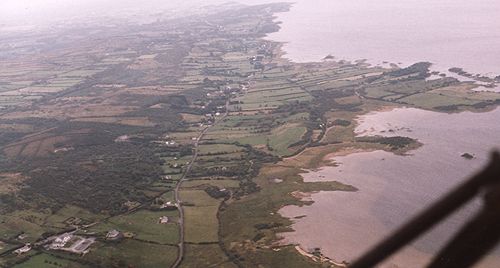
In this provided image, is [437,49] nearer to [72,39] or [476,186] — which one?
[476,186]

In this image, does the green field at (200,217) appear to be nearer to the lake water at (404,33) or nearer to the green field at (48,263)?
the green field at (48,263)

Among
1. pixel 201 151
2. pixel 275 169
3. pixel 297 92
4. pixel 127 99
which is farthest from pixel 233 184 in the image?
pixel 127 99

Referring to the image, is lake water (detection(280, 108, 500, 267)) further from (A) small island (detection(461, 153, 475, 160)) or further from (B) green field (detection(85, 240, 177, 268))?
(B) green field (detection(85, 240, 177, 268))

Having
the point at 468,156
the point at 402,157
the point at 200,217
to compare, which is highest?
the point at 468,156

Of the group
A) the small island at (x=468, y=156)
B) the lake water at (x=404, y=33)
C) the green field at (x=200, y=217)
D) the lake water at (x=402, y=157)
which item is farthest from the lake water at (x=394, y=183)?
the lake water at (x=404, y=33)

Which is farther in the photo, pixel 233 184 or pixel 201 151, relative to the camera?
pixel 201 151

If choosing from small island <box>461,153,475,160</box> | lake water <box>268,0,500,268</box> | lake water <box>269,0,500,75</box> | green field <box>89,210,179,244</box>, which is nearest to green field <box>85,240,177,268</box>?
green field <box>89,210,179,244</box>

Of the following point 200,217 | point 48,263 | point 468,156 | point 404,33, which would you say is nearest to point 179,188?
point 200,217

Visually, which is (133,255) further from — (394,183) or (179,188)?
(394,183)
